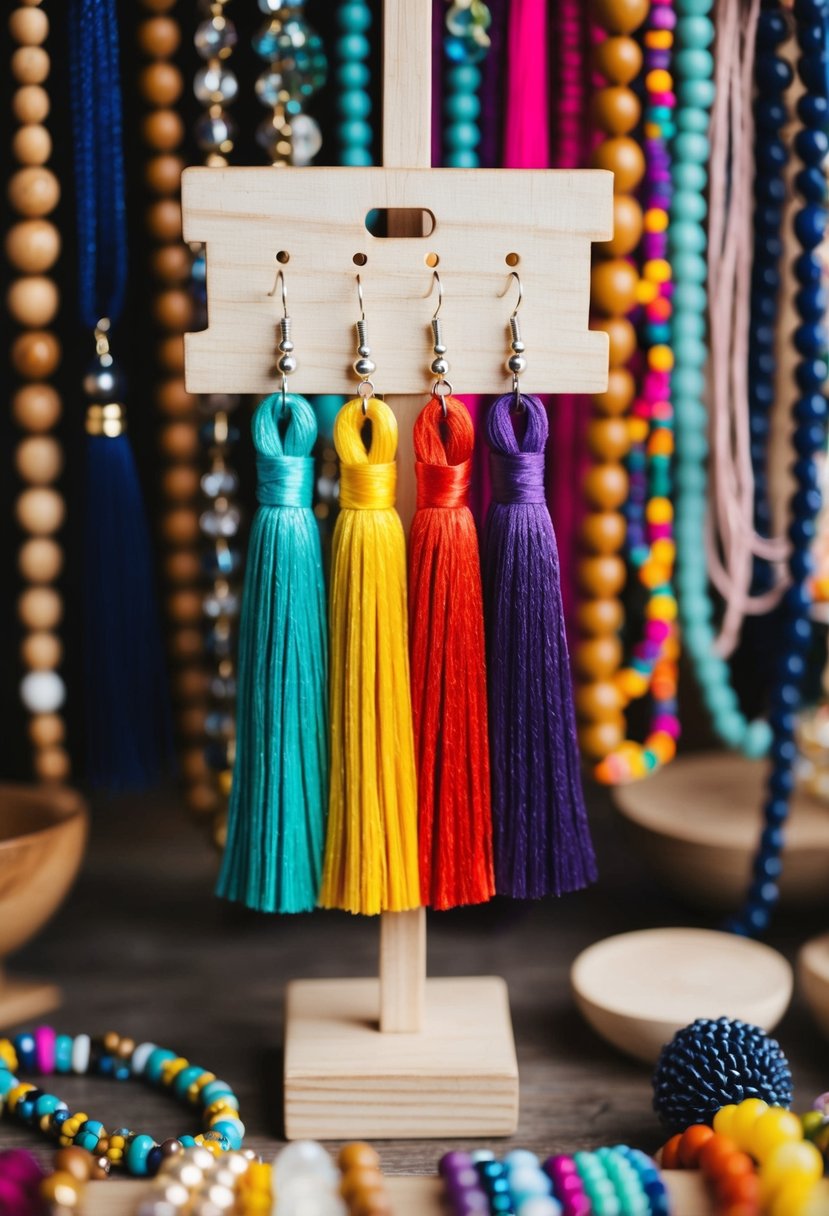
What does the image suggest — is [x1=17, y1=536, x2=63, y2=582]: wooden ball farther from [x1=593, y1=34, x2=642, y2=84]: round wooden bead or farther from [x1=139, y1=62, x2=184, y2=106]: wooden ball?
Answer: [x1=593, y1=34, x2=642, y2=84]: round wooden bead

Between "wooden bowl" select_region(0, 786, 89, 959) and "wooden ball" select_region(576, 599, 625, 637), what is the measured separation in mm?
328

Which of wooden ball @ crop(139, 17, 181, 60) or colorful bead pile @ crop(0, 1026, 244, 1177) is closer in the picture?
colorful bead pile @ crop(0, 1026, 244, 1177)

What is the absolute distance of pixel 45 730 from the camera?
2.84ft

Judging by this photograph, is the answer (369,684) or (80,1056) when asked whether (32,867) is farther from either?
(369,684)

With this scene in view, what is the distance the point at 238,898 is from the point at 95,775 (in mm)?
215

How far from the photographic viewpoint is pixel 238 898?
70cm

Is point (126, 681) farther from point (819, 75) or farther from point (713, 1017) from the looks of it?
point (819, 75)

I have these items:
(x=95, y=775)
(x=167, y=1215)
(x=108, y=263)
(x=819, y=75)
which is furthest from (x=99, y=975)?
(x=819, y=75)

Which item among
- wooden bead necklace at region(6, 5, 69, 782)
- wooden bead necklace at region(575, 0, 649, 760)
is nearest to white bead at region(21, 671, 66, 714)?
wooden bead necklace at region(6, 5, 69, 782)

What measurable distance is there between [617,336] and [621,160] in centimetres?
10

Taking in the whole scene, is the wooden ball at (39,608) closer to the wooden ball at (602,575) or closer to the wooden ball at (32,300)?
the wooden ball at (32,300)

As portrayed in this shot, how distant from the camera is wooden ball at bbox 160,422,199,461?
0.87 meters

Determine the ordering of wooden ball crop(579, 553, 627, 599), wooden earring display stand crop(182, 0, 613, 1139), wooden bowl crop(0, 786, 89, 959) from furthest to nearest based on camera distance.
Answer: wooden ball crop(579, 553, 627, 599)
wooden bowl crop(0, 786, 89, 959)
wooden earring display stand crop(182, 0, 613, 1139)

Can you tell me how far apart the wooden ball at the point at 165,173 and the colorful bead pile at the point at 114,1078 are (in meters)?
0.49
